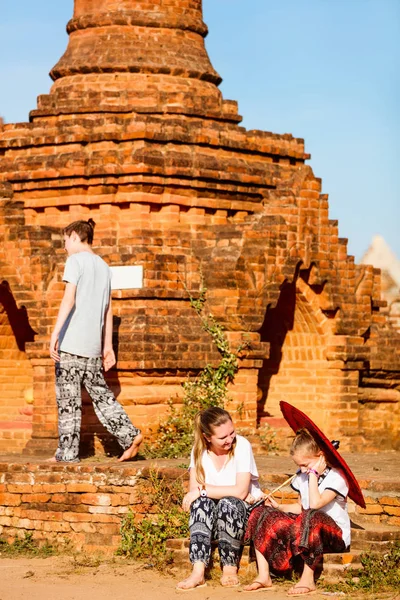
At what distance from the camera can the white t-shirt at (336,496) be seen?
27.6 feet

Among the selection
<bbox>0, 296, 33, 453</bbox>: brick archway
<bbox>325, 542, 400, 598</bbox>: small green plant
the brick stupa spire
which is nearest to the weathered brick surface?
<bbox>325, 542, 400, 598</bbox>: small green plant

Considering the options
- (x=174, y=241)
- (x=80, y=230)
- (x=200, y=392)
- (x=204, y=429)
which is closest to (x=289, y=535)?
(x=204, y=429)

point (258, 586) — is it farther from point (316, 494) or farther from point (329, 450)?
point (329, 450)

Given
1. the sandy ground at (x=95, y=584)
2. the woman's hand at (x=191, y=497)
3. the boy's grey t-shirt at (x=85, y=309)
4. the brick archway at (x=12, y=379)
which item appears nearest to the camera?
the sandy ground at (x=95, y=584)

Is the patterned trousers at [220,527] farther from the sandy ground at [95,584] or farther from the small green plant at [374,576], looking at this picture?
the small green plant at [374,576]

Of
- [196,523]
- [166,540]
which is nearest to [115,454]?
[166,540]

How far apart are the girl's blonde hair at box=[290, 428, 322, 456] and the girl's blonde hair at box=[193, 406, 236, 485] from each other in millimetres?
478

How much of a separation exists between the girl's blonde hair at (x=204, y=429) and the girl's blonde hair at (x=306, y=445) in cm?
48

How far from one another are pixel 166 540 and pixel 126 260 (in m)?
4.38

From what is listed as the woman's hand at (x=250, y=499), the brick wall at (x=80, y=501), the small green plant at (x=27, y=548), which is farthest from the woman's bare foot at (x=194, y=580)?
the small green plant at (x=27, y=548)

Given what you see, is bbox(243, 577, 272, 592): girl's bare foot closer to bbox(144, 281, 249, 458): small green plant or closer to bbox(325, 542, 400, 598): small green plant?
bbox(325, 542, 400, 598): small green plant

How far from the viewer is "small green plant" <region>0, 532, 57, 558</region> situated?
9.88 meters

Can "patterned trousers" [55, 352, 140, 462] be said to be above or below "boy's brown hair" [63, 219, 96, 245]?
below

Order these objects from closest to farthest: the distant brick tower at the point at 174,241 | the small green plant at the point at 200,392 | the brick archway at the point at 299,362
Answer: the small green plant at the point at 200,392
the distant brick tower at the point at 174,241
the brick archway at the point at 299,362
